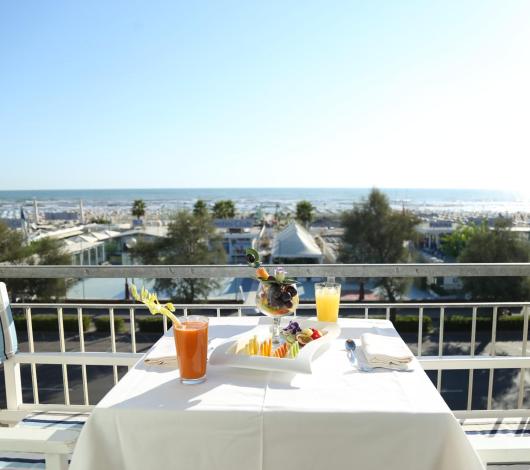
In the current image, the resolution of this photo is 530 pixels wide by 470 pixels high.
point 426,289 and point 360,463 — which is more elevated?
point 360,463

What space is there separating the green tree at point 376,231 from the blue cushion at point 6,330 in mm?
16137

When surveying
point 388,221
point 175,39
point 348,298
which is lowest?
point 348,298

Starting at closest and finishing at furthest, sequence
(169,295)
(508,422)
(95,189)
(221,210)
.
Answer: (508,422), (169,295), (221,210), (95,189)

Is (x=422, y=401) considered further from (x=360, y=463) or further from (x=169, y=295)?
(x=169, y=295)

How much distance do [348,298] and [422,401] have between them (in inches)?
670

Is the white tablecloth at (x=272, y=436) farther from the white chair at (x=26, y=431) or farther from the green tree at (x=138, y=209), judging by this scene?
the green tree at (x=138, y=209)

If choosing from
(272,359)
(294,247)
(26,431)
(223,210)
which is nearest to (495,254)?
(294,247)

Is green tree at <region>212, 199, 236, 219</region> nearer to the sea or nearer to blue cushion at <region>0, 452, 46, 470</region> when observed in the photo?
the sea

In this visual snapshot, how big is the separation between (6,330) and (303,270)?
136 cm

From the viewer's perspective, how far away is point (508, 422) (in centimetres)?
176

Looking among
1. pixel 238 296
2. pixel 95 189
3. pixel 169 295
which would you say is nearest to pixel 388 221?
pixel 238 296

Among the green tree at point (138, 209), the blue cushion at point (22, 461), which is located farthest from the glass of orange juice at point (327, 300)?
the green tree at point (138, 209)

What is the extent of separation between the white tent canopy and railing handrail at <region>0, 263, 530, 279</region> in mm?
16343

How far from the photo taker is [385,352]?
3.83 ft
